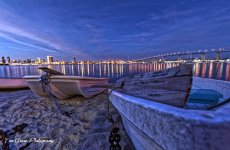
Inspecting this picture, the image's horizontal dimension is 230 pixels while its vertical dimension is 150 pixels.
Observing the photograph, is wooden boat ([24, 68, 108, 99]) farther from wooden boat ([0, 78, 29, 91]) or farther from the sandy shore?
wooden boat ([0, 78, 29, 91])

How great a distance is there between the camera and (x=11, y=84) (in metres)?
9.45

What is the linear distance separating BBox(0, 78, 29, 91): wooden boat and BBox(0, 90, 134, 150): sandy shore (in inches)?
195

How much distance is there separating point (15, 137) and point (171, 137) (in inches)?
160

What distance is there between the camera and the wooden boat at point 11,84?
927cm

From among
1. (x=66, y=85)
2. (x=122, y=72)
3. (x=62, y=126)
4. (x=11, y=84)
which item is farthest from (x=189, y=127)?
(x=122, y=72)

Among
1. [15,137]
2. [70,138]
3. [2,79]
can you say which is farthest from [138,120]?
[2,79]

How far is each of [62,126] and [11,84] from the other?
8.66 meters

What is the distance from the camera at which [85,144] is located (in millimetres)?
2887

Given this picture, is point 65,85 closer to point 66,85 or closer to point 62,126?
point 66,85

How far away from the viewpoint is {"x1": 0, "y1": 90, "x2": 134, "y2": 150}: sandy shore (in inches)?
115

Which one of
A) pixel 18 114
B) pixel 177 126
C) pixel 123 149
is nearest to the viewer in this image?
pixel 177 126

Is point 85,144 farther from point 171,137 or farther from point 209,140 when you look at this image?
point 209,140

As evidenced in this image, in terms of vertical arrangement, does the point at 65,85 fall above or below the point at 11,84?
above

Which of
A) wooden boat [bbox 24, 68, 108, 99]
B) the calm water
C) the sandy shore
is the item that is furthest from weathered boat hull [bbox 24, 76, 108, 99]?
the calm water
